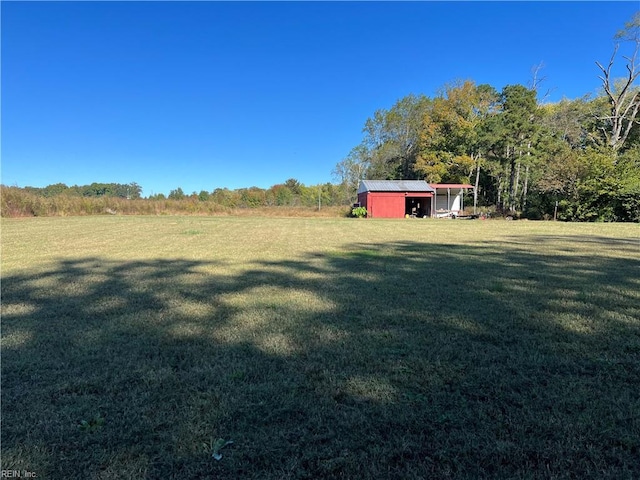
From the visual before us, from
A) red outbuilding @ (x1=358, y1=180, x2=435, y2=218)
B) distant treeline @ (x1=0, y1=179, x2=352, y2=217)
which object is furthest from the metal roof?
distant treeline @ (x1=0, y1=179, x2=352, y2=217)

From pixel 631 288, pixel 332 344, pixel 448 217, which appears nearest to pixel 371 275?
pixel 332 344

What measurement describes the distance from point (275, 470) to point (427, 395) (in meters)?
1.15

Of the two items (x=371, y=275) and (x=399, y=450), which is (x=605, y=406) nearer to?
(x=399, y=450)

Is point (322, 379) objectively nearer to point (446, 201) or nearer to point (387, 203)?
point (387, 203)

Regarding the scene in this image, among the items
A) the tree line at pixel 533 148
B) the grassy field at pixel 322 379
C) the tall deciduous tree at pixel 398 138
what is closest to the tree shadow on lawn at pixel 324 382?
the grassy field at pixel 322 379

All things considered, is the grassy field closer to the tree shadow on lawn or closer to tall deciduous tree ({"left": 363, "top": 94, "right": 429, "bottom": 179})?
the tree shadow on lawn

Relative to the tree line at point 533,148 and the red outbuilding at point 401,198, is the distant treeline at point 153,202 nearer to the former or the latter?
the red outbuilding at point 401,198

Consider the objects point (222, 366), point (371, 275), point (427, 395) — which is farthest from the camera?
point (371, 275)

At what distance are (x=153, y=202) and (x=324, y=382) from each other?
130ft

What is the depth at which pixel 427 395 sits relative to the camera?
2434 mm

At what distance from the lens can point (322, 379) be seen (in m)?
2.67

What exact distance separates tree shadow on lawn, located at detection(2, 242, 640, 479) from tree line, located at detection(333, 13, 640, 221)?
2601cm

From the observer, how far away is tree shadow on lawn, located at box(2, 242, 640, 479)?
1.84m

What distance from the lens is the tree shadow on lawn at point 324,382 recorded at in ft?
6.04
